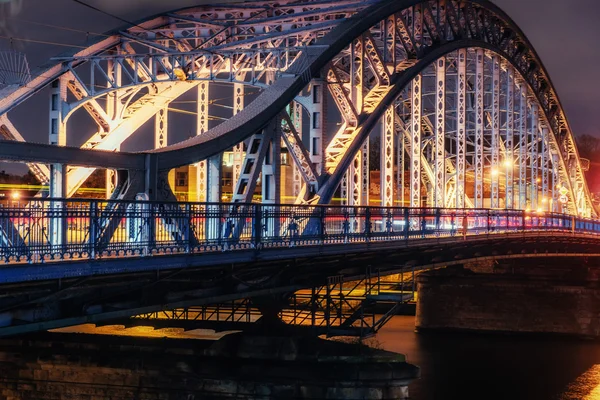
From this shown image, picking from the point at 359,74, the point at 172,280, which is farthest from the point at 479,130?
the point at 172,280

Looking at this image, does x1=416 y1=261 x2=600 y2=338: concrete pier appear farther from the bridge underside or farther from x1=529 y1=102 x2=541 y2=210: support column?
the bridge underside

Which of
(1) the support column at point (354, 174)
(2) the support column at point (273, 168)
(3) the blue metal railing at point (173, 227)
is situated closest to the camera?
(3) the blue metal railing at point (173, 227)

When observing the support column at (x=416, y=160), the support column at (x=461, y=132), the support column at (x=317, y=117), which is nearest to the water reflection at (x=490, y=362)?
the support column at (x=416, y=160)

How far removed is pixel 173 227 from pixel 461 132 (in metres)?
31.0

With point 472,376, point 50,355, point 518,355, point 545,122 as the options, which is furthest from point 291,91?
point 545,122

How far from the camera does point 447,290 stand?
61.0 m

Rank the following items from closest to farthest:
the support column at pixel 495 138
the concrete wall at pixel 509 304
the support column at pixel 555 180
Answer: the support column at pixel 495 138 → the concrete wall at pixel 509 304 → the support column at pixel 555 180

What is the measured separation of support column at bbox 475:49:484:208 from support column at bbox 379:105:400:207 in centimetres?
1205

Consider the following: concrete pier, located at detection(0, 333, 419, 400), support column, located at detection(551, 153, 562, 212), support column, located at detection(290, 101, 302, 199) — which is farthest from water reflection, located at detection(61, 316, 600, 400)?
support column, located at detection(551, 153, 562, 212)

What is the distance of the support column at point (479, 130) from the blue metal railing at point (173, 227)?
17.1 m

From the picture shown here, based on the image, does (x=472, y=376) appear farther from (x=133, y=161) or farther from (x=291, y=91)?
(x=133, y=161)

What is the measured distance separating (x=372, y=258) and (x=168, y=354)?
607cm

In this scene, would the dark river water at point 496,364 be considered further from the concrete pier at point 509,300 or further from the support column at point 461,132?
the support column at point 461,132

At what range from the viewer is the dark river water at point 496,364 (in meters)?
41.9
